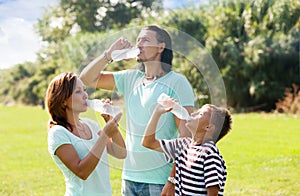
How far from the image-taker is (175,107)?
232 centimetres

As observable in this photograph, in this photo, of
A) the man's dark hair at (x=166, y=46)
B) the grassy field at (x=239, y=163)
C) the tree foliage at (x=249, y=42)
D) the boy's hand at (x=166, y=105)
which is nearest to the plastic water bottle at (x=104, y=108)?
the boy's hand at (x=166, y=105)

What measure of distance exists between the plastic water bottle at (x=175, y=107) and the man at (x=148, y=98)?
0.19 ft

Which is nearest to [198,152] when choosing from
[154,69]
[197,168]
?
[197,168]

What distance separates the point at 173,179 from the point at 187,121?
0.89 feet

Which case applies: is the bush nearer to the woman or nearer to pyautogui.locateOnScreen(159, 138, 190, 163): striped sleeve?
pyautogui.locateOnScreen(159, 138, 190, 163): striped sleeve

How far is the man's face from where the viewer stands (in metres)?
2.50

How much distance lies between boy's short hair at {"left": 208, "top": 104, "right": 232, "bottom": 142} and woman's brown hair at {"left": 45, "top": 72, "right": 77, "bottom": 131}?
613 mm

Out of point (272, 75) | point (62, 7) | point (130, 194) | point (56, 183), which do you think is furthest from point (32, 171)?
point (62, 7)

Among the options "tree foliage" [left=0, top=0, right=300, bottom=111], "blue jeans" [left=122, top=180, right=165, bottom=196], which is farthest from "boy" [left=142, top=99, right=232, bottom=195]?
"tree foliage" [left=0, top=0, right=300, bottom=111]

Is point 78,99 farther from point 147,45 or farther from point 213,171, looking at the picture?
point 213,171

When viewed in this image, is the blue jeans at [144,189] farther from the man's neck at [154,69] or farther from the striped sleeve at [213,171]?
the man's neck at [154,69]

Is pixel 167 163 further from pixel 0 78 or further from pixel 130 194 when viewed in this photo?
pixel 0 78

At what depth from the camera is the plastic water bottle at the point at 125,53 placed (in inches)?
97.7

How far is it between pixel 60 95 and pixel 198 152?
623mm
